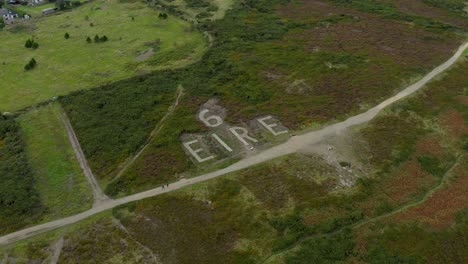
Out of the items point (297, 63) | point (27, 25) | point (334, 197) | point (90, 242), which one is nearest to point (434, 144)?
point (334, 197)

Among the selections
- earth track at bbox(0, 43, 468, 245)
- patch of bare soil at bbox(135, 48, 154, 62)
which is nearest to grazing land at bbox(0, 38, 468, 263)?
earth track at bbox(0, 43, 468, 245)

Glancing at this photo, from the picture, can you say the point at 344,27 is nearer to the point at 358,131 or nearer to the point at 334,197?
the point at 358,131

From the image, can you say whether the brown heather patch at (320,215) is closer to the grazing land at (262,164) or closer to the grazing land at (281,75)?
the grazing land at (262,164)

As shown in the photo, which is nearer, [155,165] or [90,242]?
[90,242]

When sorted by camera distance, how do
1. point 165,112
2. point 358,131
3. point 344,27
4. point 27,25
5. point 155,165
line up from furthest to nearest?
1. point 27,25
2. point 344,27
3. point 165,112
4. point 358,131
5. point 155,165

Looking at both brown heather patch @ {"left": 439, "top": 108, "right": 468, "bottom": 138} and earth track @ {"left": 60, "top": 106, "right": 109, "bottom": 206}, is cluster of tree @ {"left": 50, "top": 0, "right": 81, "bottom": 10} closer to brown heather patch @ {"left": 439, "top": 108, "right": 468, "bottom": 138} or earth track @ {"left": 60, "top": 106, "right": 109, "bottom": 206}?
earth track @ {"left": 60, "top": 106, "right": 109, "bottom": 206}

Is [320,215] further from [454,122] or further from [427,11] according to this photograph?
[427,11]
